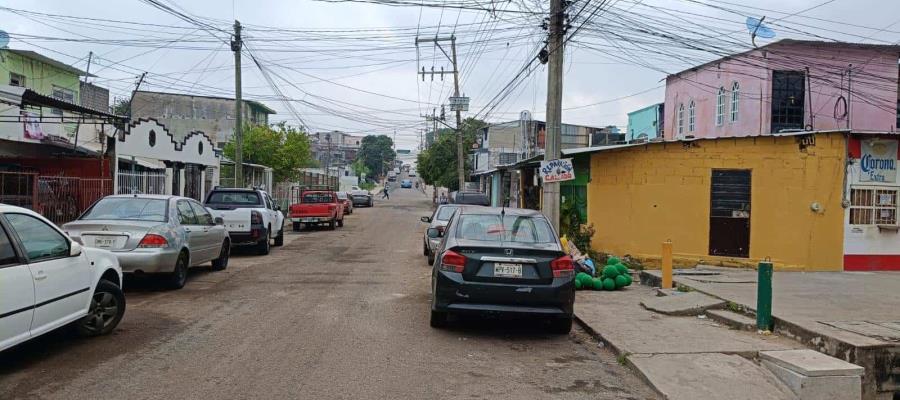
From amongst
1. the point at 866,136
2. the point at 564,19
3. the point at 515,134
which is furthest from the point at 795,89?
the point at 515,134

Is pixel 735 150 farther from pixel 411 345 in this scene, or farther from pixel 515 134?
pixel 515 134

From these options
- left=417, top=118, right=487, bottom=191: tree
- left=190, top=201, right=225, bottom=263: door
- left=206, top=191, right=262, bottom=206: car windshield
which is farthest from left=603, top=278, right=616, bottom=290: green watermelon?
left=417, top=118, right=487, bottom=191: tree

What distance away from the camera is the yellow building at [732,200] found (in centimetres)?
1414

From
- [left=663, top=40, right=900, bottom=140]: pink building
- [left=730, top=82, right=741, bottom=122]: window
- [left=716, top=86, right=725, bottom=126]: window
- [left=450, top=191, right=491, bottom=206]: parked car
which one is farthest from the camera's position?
[left=450, top=191, right=491, bottom=206]: parked car

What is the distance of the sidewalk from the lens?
6.93 meters

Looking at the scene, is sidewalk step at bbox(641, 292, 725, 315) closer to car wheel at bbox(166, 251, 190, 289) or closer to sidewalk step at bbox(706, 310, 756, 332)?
sidewalk step at bbox(706, 310, 756, 332)

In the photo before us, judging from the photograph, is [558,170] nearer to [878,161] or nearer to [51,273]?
[878,161]

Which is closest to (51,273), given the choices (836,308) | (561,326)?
(561,326)

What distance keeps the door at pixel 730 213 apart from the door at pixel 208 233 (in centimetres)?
1009

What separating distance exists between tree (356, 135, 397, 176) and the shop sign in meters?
114

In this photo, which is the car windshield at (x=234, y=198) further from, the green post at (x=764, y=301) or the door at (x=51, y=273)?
the green post at (x=764, y=301)

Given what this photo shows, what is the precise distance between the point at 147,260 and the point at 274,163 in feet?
95.8

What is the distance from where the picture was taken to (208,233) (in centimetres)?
1230

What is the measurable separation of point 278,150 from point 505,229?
31441 millimetres
